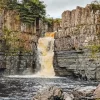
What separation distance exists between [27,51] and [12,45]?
426 centimetres

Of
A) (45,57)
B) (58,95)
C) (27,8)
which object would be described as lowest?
(58,95)

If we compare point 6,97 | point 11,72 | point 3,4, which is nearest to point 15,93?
point 6,97

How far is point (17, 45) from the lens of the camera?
78.2 m

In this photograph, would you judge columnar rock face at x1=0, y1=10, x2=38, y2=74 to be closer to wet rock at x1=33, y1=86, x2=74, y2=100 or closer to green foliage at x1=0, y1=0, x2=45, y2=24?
green foliage at x1=0, y1=0, x2=45, y2=24

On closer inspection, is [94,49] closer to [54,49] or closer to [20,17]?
[54,49]

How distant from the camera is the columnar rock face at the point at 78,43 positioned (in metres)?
65.5

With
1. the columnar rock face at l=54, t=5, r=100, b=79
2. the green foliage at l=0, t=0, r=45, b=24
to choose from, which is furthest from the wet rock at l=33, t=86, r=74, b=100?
the green foliage at l=0, t=0, r=45, b=24

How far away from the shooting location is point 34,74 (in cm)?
7712

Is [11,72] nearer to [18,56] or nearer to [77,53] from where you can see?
[18,56]

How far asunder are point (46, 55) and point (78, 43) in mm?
11762

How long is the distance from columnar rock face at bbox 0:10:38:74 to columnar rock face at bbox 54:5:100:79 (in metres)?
6.60

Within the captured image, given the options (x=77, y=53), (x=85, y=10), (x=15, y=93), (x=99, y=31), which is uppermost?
(x=85, y=10)

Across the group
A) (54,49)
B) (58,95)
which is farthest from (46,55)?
(58,95)

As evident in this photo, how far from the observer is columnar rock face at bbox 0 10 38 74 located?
249ft
